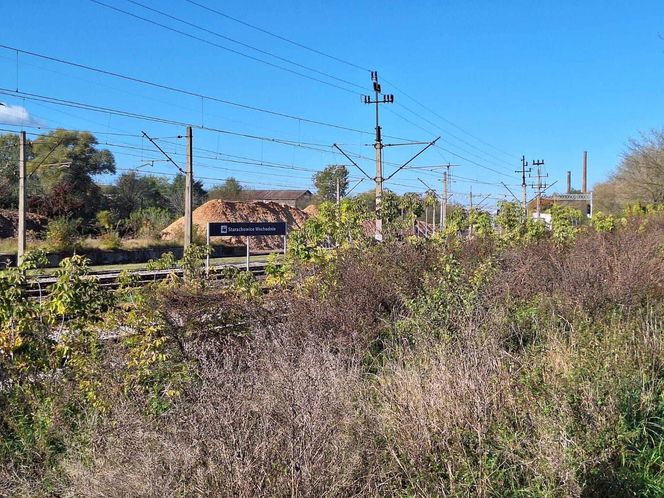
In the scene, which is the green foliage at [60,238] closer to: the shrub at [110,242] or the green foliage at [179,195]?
the shrub at [110,242]

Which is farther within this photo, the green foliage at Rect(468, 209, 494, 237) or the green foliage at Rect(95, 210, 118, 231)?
the green foliage at Rect(95, 210, 118, 231)

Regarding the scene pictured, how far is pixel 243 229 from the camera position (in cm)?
2717

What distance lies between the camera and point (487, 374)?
4770 mm

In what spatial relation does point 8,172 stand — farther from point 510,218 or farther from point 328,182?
point 510,218

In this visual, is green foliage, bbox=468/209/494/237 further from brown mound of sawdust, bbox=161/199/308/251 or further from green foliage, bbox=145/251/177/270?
brown mound of sawdust, bbox=161/199/308/251

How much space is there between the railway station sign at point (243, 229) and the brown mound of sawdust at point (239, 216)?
60.7ft

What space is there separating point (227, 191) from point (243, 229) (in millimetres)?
62507

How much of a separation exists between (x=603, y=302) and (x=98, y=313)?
6798 millimetres

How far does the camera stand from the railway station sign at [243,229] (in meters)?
25.7

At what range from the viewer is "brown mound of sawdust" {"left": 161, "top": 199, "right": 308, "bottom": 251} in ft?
Result: 163

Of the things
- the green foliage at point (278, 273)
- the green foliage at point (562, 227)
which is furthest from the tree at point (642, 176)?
the green foliage at point (278, 273)

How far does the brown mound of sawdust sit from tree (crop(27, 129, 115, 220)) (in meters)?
8.51

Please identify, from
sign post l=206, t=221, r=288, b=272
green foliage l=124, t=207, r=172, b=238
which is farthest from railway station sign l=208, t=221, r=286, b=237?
green foliage l=124, t=207, r=172, b=238

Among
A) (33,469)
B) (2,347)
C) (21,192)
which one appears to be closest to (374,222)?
(2,347)
